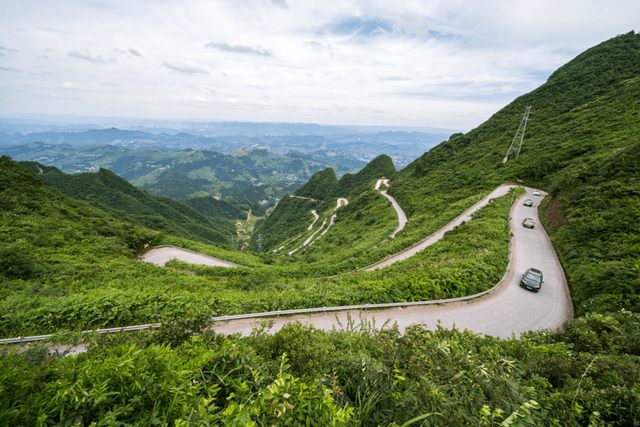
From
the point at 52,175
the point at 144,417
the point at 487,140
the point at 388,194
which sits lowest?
the point at 52,175

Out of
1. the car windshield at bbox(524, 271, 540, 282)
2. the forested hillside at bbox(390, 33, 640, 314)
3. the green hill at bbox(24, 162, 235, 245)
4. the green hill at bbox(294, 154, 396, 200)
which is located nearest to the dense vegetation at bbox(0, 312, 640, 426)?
the car windshield at bbox(524, 271, 540, 282)

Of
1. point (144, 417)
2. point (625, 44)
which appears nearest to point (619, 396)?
point (144, 417)

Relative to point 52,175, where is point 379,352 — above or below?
above

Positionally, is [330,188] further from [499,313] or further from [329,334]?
[329,334]

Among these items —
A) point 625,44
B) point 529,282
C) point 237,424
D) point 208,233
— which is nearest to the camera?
point 237,424

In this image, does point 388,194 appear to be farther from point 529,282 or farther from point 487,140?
point 529,282

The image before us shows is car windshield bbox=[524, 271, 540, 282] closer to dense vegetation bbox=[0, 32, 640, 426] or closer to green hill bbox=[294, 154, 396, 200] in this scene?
dense vegetation bbox=[0, 32, 640, 426]

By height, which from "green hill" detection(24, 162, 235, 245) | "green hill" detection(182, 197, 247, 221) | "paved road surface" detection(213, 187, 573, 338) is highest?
"paved road surface" detection(213, 187, 573, 338)
